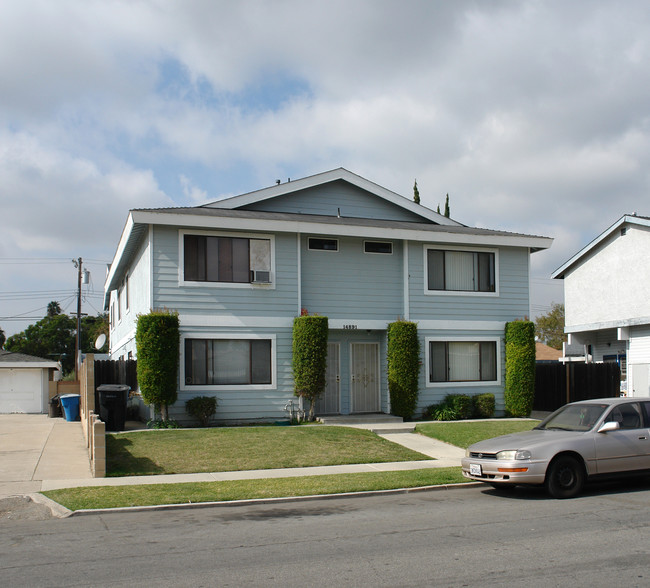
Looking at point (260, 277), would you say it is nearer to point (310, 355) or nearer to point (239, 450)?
point (310, 355)

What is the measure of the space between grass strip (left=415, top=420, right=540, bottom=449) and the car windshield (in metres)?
4.63

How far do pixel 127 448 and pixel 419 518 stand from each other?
7696 millimetres

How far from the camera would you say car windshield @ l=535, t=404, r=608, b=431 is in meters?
11.0

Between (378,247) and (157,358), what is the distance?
7.44 meters

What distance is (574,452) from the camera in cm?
1035

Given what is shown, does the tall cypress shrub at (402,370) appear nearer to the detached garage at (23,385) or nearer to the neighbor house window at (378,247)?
the neighbor house window at (378,247)

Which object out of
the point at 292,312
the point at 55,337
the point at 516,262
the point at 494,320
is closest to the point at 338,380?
the point at 292,312

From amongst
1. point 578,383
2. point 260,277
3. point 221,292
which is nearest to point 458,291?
point 260,277

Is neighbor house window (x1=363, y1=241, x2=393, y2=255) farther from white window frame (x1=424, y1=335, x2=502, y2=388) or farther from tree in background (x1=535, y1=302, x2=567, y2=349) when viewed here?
tree in background (x1=535, y1=302, x2=567, y2=349)

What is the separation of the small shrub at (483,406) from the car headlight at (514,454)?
11.1m

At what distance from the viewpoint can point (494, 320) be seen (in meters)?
22.2

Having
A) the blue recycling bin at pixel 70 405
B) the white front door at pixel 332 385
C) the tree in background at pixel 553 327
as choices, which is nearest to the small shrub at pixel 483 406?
the white front door at pixel 332 385

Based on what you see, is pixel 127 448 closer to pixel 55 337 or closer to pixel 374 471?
pixel 374 471

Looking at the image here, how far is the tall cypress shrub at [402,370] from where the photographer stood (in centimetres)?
2041
